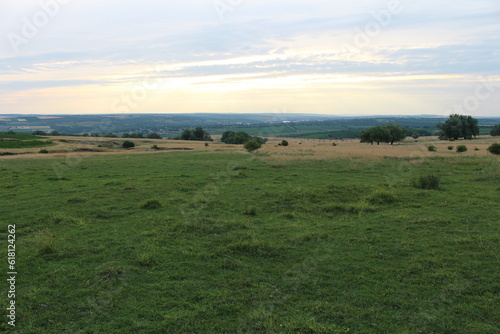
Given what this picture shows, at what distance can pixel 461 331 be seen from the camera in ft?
16.9

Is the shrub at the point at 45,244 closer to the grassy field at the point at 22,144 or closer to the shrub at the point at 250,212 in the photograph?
the shrub at the point at 250,212

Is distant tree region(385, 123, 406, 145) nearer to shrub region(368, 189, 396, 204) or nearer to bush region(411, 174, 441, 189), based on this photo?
bush region(411, 174, 441, 189)

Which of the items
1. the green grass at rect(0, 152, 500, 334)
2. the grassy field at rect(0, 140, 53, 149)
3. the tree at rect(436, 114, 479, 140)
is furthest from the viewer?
the tree at rect(436, 114, 479, 140)

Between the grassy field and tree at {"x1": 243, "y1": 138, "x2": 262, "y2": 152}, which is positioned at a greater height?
tree at {"x1": 243, "y1": 138, "x2": 262, "y2": 152}

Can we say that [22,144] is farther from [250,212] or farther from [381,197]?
[381,197]

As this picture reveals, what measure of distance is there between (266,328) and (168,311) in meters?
1.70

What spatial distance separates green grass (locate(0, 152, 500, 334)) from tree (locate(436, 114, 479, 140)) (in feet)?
223

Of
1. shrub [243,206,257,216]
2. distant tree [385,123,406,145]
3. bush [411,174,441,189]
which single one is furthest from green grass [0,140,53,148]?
distant tree [385,123,406,145]

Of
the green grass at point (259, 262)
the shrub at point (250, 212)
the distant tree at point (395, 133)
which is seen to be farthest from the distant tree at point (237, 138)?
the shrub at point (250, 212)

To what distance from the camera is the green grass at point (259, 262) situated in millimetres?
5562

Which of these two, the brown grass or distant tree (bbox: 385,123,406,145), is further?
distant tree (bbox: 385,123,406,145)

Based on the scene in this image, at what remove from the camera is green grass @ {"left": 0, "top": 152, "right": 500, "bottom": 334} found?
18.2 ft

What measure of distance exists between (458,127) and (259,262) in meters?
79.9

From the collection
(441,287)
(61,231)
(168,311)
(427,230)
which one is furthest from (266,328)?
(61,231)
